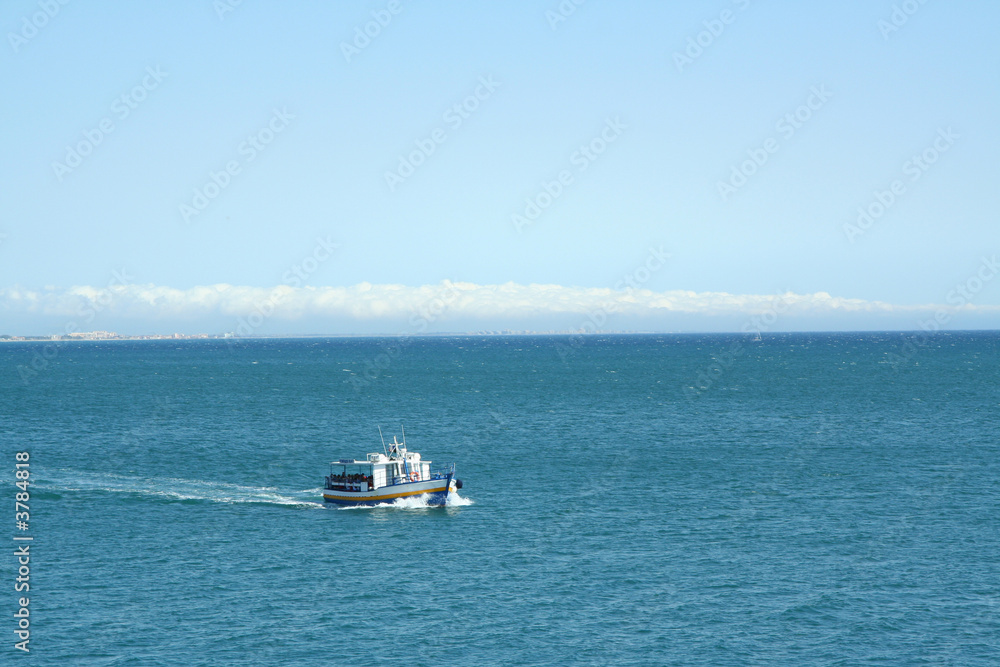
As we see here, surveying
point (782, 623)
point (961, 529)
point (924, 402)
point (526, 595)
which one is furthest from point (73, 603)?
point (924, 402)

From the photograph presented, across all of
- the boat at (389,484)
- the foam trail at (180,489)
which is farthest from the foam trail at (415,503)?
the foam trail at (180,489)

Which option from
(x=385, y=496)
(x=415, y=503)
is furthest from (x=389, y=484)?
(x=415, y=503)

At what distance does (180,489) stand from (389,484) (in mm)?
19430

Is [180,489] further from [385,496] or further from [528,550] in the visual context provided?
[528,550]

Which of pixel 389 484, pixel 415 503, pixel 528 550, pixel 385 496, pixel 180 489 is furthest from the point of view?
pixel 180 489

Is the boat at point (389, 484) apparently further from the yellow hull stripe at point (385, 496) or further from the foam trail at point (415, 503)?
the foam trail at point (415, 503)

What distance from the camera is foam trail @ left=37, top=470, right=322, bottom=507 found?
77.6 metres

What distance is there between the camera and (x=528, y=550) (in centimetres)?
6078

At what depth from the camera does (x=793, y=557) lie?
2299 inches

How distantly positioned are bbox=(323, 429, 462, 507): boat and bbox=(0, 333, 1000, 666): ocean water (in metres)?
1.28

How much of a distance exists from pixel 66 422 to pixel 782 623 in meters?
113

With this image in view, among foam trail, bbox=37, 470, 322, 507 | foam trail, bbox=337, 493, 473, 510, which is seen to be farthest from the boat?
foam trail, bbox=37, 470, 322, 507

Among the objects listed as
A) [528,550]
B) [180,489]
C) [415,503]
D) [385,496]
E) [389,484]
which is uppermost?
[389,484]

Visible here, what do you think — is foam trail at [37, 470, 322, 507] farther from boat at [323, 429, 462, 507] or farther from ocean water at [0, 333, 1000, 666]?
boat at [323, 429, 462, 507]
